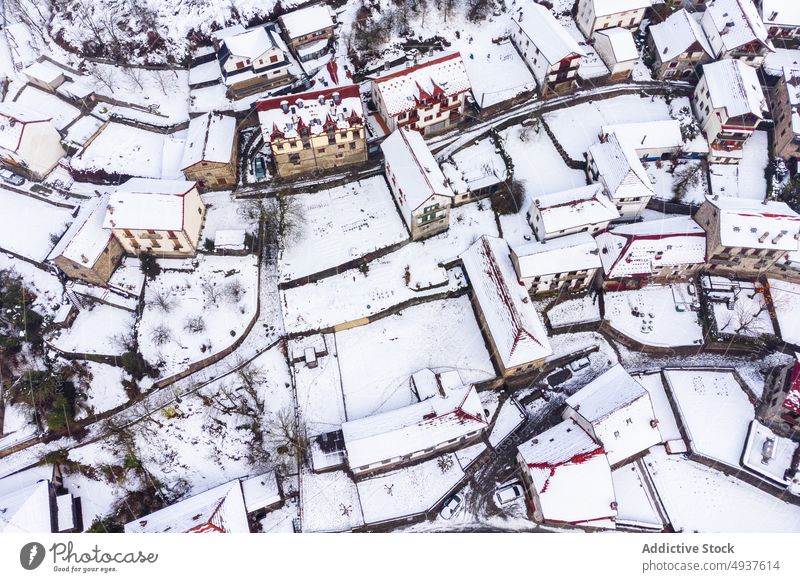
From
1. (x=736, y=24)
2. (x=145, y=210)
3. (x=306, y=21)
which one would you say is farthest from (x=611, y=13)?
(x=145, y=210)

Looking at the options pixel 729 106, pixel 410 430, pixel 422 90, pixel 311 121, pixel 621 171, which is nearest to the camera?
pixel 410 430

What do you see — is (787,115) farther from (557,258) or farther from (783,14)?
(557,258)

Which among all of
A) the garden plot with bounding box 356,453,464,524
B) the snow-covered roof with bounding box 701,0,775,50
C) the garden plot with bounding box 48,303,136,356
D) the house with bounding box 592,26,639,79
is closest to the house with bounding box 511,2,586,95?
the house with bounding box 592,26,639,79

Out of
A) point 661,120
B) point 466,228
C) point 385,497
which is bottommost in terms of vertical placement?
point 385,497

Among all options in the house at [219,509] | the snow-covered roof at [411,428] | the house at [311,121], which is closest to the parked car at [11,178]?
the house at [311,121]

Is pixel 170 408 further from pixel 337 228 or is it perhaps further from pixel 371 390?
pixel 337 228

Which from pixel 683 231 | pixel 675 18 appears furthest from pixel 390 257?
pixel 675 18

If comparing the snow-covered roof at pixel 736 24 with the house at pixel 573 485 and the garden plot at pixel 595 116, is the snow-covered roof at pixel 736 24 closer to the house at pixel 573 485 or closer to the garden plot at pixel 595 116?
the garden plot at pixel 595 116
